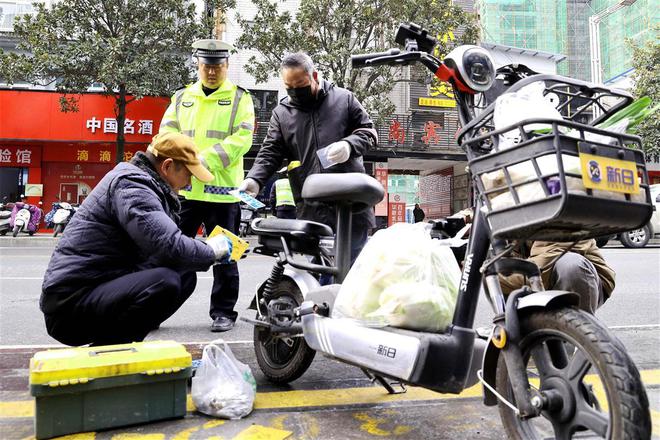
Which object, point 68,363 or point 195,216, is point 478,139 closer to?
point 68,363

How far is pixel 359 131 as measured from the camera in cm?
334

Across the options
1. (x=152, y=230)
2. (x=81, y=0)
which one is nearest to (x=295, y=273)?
(x=152, y=230)

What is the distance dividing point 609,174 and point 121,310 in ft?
6.73

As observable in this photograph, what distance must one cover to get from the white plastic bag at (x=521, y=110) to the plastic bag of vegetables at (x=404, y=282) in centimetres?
54

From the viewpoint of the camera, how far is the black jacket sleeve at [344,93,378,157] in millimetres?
3246

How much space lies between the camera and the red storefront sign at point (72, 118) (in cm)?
1748

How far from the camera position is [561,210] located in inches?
54.1

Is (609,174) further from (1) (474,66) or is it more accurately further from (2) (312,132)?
(2) (312,132)

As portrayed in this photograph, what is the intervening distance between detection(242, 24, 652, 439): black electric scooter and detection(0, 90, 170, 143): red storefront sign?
17.1 m

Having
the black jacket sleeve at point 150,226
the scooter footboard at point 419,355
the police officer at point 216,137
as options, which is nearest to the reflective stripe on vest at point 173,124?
the police officer at point 216,137

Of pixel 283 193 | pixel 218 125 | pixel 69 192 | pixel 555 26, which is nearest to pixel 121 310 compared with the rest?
pixel 218 125

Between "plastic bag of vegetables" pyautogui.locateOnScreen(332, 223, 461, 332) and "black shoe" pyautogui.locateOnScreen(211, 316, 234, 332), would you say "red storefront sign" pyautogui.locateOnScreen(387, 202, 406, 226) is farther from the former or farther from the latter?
"plastic bag of vegetables" pyautogui.locateOnScreen(332, 223, 461, 332)

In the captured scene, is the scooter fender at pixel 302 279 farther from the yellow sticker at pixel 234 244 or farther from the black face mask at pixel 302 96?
the black face mask at pixel 302 96

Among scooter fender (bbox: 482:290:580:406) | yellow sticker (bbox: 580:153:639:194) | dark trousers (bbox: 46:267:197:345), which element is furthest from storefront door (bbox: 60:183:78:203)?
yellow sticker (bbox: 580:153:639:194)
